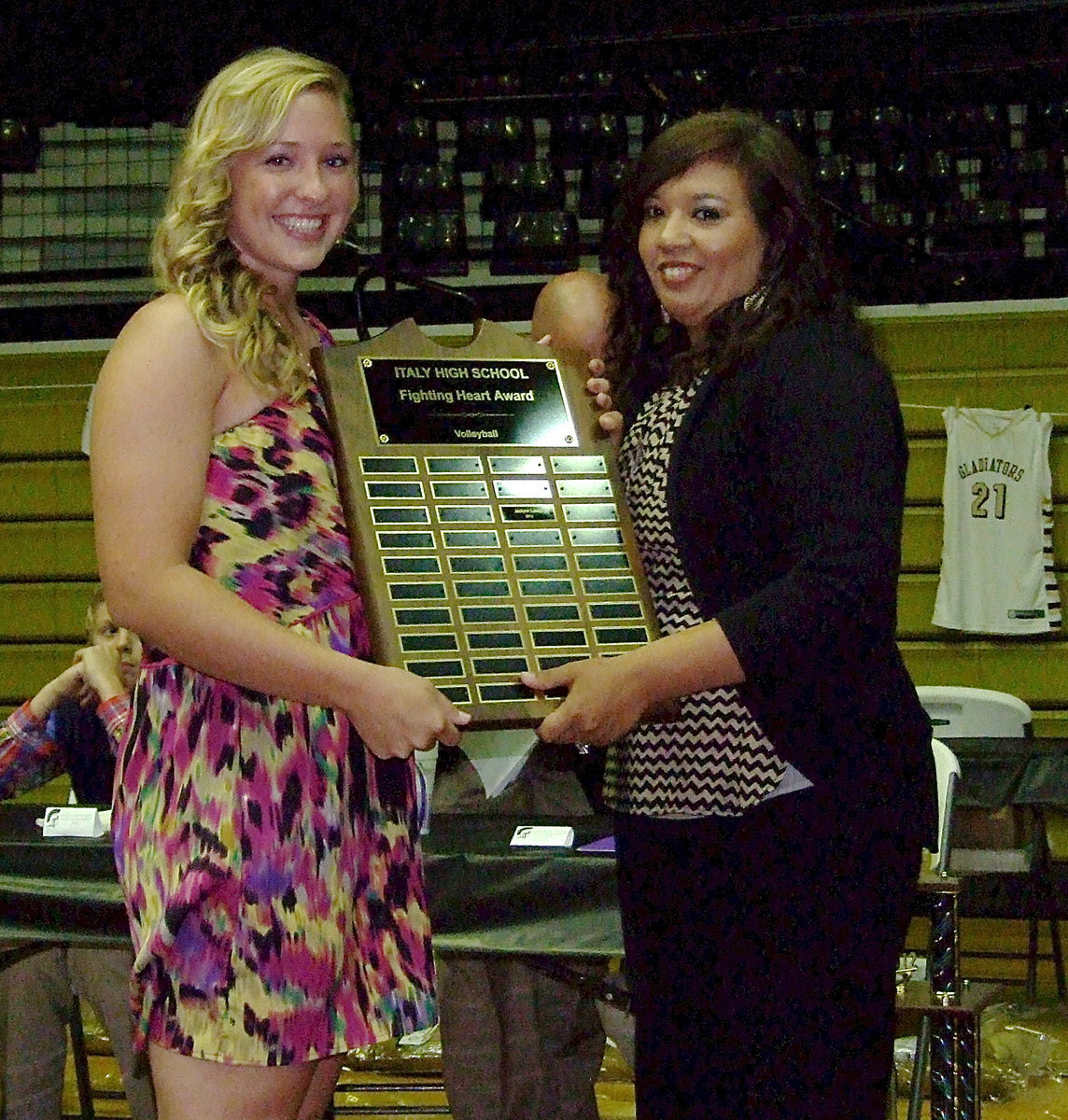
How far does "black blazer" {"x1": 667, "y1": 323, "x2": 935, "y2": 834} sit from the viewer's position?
1.54 metres

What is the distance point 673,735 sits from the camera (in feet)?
5.48

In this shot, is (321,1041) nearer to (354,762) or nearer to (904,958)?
(354,762)

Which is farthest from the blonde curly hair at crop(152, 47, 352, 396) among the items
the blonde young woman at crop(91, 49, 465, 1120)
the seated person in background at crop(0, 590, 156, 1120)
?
the seated person in background at crop(0, 590, 156, 1120)

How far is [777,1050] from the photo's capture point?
5.24 feet

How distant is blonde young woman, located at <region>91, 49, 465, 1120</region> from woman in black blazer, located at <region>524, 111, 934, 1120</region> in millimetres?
227

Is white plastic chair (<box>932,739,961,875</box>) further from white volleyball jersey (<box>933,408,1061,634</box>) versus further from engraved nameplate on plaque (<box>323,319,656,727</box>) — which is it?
white volleyball jersey (<box>933,408,1061,634</box>)

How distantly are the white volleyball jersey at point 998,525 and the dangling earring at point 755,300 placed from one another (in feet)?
19.9

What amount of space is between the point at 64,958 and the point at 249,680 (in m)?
2.42

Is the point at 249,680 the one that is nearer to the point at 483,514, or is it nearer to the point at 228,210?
the point at 483,514

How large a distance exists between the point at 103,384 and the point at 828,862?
2.86 feet

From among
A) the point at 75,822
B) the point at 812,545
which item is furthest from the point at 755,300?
the point at 75,822

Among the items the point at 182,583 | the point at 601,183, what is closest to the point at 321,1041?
the point at 182,583

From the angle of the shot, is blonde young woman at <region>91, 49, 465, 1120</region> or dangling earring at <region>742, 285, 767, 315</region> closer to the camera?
blonde young woman at <region>91, 49, 465, 1120</region>

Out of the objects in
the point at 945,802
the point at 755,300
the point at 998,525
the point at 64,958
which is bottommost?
the point at 64,958
